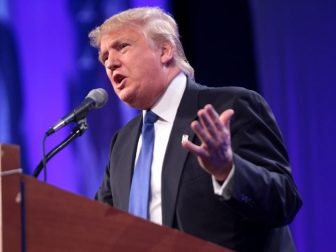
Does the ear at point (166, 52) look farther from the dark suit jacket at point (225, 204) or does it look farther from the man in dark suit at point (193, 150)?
the dark suit jacket at point (225, 204)

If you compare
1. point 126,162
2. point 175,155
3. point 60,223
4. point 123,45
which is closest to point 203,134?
point 60,223

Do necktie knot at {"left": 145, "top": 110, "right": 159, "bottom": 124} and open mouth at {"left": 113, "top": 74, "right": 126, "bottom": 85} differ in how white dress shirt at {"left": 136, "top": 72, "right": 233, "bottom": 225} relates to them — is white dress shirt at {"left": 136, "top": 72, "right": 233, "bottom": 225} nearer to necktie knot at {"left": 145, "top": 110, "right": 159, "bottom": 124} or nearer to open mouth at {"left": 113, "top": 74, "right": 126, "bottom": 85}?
necktie knot at {"left": 145, "top": 110, "right": 159, "bottom": 124}

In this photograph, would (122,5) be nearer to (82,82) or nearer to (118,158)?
(82,82)

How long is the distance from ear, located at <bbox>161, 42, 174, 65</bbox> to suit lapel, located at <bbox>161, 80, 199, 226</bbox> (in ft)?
0.66

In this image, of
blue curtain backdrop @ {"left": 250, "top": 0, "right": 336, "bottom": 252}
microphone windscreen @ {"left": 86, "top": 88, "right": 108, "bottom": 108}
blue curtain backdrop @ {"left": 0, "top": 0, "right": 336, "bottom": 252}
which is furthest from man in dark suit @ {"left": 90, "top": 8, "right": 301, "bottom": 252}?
blue curtain backdrop @ {"left": 250, "top": 0, "right": 336, "bottom": 252}

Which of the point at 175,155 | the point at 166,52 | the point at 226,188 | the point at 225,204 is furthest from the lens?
the point at 166,52

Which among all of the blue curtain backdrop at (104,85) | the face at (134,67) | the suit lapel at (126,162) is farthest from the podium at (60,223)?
the blue curtain backdrop at (104,85)

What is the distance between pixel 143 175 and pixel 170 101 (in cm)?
28

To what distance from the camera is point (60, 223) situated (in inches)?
41.7

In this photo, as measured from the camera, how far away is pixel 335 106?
301cm

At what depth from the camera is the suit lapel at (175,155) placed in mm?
1740

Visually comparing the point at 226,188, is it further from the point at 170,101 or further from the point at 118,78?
the point at 118,78

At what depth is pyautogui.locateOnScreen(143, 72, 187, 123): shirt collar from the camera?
6.44 ft

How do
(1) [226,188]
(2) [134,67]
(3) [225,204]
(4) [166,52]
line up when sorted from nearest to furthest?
(1) [226,188] < (3) [225,204] < (2) [134,67] < (4) [166,52]
